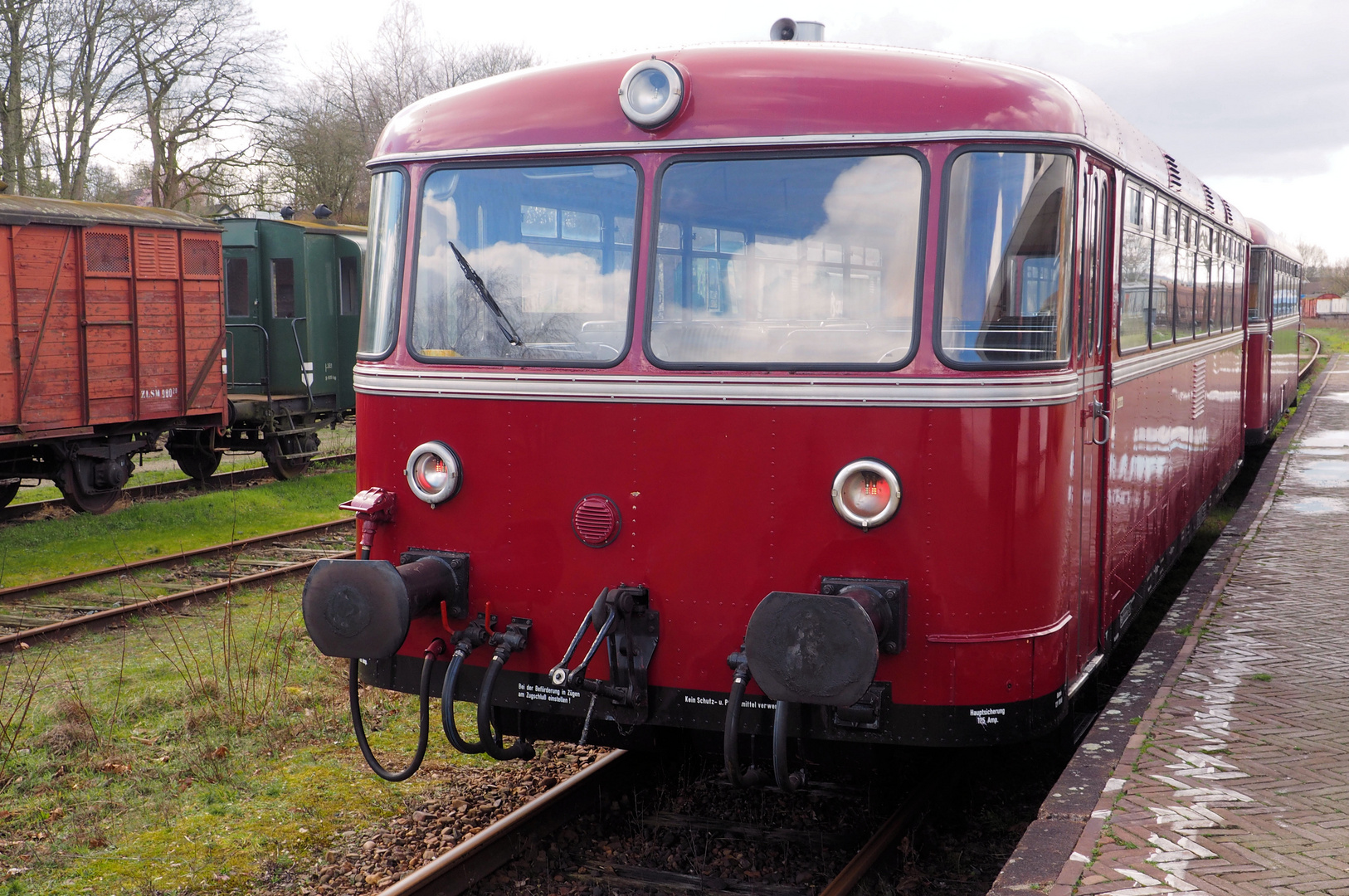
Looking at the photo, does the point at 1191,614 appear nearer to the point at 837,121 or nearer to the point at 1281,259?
the point at 837,121

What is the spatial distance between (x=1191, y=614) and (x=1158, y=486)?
1368 millimetres

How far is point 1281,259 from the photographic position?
16.8 m

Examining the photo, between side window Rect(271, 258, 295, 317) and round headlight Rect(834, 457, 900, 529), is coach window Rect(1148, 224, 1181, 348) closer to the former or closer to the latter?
round headlight Rect(834, 457, 900, 529)

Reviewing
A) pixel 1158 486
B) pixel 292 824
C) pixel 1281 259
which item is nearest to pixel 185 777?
pixel 292 824

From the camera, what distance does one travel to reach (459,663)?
179 inches

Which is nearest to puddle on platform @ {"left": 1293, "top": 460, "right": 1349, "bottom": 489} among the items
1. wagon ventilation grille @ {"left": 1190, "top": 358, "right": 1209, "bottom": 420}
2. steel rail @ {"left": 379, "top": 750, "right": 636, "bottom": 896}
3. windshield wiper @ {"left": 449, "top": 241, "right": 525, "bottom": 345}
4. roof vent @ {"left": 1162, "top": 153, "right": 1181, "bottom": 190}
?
wagon ventilation grille @ {"left": 1190, "top": 358, "right": 1209, "bottom": 420}

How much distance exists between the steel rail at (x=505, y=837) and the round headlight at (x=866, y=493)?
189 cm

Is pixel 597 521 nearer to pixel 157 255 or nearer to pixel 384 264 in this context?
pixel 384 264

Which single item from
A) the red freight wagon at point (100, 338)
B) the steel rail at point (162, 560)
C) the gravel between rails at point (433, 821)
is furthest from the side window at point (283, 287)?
the gravel between rails at point (433, 821)

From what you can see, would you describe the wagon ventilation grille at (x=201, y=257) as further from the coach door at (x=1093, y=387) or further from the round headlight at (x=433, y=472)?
the coach door at (x=1093, y=387)

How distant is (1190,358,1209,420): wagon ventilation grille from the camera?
865cm

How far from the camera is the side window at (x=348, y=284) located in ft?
58.7

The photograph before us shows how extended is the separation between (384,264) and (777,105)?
1.74 meters

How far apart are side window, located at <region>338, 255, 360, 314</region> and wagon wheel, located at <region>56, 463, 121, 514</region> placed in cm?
512
